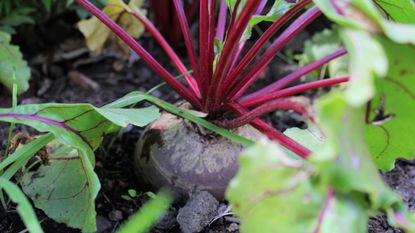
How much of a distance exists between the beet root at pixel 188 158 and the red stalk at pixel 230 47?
100 mm

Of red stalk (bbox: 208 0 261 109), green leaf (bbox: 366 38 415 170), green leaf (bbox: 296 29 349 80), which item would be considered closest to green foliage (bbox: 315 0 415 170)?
green leaf (bbox: 366 38 415 170)

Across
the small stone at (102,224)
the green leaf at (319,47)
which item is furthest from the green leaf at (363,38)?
the green leaf at (319,47)

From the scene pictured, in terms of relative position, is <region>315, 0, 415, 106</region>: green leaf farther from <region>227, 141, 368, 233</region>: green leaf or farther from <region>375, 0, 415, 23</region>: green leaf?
<region>375, 0, 415, 23</region>: green leaf

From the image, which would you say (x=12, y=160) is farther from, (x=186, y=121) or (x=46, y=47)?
(x=46, y=47)

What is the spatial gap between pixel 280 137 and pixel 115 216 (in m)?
0.49

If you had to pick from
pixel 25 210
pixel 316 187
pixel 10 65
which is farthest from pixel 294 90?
pixel 10 65

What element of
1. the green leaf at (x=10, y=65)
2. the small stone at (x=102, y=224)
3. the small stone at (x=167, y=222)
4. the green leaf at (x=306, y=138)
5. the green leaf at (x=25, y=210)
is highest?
the green leaf at (x=25, y=210)

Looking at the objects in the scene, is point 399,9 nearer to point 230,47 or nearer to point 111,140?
point 230,47

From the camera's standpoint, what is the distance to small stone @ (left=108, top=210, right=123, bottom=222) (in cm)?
137

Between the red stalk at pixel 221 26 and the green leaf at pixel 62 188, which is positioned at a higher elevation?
Result: the red stalk at pixel 221 26

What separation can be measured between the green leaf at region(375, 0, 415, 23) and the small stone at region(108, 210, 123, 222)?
818mm

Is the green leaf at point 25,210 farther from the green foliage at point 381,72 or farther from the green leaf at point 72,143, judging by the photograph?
the green foliage at point 381,72

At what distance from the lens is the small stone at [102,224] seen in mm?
1318

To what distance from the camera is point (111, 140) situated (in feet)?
5.17
